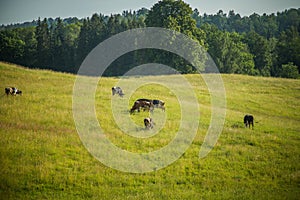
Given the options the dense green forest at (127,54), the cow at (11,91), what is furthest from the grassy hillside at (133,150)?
the dense green forest at (127,54)

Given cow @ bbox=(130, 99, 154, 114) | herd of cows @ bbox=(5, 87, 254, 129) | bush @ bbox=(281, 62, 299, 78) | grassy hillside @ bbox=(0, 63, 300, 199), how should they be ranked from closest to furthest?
1. grassy hillside @ bbox=(0, 63, 300, 199)
2. herd of cows @ bbox=(5, 87, 254, 129)
3. cow @ bbox=(130, 99, 154, 114)
4. bush @ bbox=(281, 62, 299, 78)

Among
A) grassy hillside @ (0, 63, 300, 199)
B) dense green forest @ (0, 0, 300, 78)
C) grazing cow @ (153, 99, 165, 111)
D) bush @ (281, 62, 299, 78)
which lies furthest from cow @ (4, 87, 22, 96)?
bush @ (281, 62, 299, 78)

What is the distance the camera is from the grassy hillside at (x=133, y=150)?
12922 millimetres

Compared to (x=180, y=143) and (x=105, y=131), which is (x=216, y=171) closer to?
(x=180, y=143)

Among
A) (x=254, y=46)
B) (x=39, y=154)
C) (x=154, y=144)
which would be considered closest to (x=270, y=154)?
(x=154, y=144)

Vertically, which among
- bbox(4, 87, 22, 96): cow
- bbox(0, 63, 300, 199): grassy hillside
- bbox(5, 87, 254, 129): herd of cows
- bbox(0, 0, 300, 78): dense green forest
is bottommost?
bbox(0, 63, 300, 199): grassy hillside

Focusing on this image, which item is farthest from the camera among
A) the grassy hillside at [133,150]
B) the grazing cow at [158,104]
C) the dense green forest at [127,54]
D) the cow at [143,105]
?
the dense green forest at [127,54]

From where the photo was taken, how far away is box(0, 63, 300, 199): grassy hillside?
12.9 metres

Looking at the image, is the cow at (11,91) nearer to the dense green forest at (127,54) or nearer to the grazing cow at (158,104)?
the grazing cow at (158,104)

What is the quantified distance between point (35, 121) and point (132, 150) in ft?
23.6

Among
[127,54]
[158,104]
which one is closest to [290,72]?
[127,54]

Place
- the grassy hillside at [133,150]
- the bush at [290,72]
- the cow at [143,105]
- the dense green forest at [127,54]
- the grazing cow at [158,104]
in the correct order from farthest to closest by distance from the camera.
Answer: the dense green forest at [127,54] → the bush at [290,72] → the grazing cow at [158,104] → the cow at [143,105] → the grassy hillside at [133,150]

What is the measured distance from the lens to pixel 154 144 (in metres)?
17.3

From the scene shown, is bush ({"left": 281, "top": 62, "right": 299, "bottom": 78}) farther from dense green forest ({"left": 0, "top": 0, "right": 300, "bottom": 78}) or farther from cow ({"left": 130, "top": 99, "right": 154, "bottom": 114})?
cow ({"left": 130, "top": 99, "right": 154, "bottom": 114})
